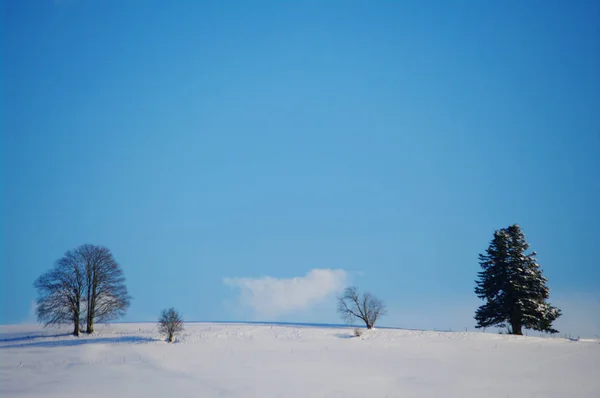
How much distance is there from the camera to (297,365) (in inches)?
1111

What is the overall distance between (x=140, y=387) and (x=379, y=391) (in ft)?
43.8

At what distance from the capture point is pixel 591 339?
37156 mm

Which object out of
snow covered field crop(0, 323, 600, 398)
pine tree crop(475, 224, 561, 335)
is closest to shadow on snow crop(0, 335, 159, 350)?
snow covered field crop(0, 323, 600, 398)

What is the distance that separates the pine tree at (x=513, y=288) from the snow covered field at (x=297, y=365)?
204 inches

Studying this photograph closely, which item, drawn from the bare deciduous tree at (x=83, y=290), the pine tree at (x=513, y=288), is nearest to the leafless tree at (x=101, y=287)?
the bare deciduous tree at (x=83, y=290)

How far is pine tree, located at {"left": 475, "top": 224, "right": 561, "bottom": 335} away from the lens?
40156mm

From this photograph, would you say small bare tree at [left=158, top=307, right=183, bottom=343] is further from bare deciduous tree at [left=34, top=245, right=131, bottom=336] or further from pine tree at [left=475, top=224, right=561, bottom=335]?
pine tree at [left=475, top=224, right=561, bottom=335]

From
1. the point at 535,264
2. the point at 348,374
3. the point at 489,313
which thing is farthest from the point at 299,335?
the point at 535,264

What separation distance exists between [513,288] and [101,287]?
39221 mm

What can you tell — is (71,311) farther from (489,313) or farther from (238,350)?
(489,313)

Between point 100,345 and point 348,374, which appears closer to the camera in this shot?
point 348,374

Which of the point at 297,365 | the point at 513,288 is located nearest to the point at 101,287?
the point at 297,365

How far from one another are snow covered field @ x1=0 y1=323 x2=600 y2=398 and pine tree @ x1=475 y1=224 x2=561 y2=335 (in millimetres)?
5183

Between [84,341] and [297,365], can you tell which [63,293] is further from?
[297,365]
